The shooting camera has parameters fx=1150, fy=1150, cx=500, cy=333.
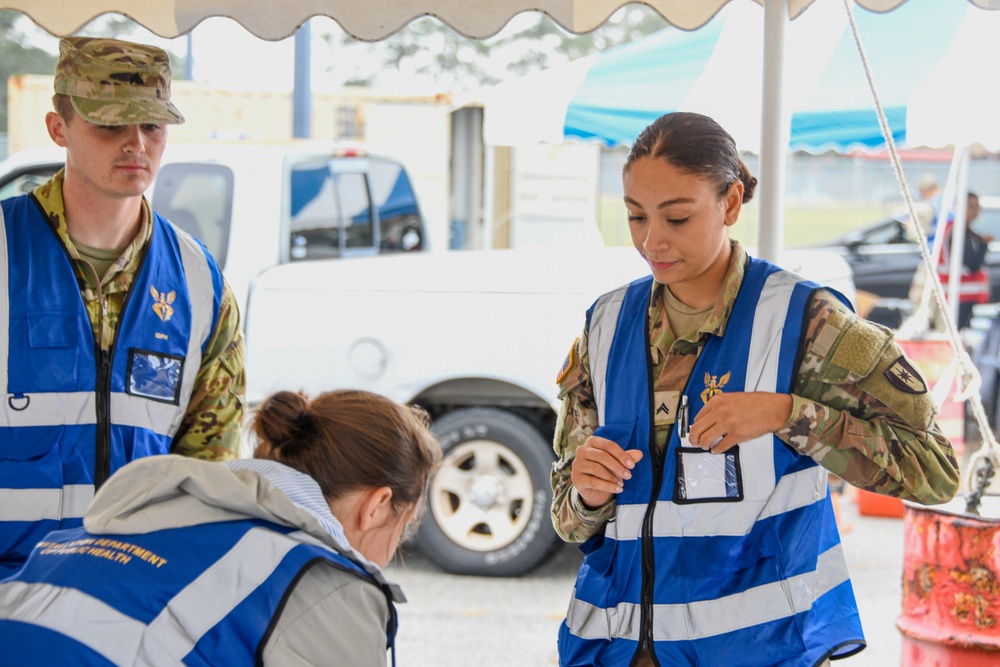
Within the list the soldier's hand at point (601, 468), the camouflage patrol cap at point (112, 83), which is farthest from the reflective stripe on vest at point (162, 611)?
the camouflage patrol cap at point (112, 83)

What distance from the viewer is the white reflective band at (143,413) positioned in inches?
101

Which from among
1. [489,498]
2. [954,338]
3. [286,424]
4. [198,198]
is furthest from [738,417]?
[198,198]

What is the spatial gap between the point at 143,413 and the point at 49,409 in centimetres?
20

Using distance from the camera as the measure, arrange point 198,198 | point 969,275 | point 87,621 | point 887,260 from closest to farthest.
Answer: point 87,621, point 198,198, point 969,275, point 887,260

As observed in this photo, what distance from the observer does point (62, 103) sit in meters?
2.71

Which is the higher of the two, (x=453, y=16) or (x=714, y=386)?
(x=453, y=16)

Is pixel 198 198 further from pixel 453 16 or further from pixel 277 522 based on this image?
pixel 277 522

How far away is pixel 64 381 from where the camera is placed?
253 centimetres

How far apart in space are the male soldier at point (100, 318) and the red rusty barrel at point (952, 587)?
7.97 ft

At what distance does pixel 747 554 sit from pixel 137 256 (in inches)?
61.7

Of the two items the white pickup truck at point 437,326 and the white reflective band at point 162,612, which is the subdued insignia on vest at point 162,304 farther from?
the white pickup truck at point 437,326

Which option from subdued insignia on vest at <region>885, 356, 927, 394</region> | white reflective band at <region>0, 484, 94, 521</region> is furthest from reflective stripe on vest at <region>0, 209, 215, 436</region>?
subdued insignia on vest at <region>885, 356, 927, 394</region>

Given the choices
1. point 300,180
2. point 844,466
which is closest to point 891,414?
point 844,466

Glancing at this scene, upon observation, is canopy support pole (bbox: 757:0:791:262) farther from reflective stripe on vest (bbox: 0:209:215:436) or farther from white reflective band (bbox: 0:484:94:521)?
white reflective band (bbox: 0:484:94:521)
